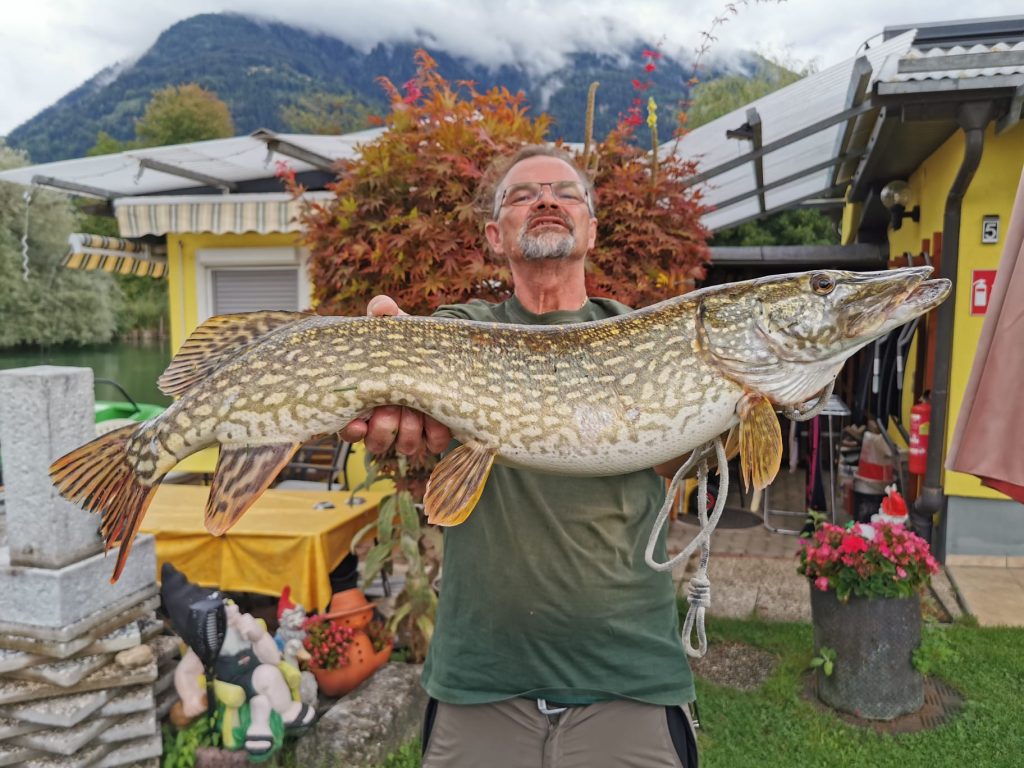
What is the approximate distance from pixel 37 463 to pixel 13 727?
1.07 meters

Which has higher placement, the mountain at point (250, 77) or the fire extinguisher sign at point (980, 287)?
the mountain at point (250, 77)

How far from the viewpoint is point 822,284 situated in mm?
1609

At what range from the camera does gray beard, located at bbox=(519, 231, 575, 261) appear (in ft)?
7.01

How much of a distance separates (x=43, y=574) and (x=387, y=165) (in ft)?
8.09

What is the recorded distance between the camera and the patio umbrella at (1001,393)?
2012 mm

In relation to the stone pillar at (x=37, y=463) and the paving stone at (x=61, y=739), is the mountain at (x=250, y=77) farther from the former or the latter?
the paving stone at (x=61, y=739)

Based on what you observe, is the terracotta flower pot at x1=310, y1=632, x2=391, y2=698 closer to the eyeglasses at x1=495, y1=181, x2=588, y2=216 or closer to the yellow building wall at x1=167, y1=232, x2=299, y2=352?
the eyeglasses at x1=495, y1=181, x2=588, y2=216

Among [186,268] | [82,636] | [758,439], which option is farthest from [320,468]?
[758,439]

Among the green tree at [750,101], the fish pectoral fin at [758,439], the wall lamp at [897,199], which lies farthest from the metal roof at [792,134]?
the green tree at [750,101]

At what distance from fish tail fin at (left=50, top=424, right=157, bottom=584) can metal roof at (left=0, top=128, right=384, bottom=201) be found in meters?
5.88

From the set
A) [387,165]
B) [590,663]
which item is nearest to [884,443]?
[387,165]

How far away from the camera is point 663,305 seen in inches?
66.3

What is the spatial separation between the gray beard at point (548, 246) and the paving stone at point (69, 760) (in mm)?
2756

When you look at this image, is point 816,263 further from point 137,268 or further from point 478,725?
point 478,725
